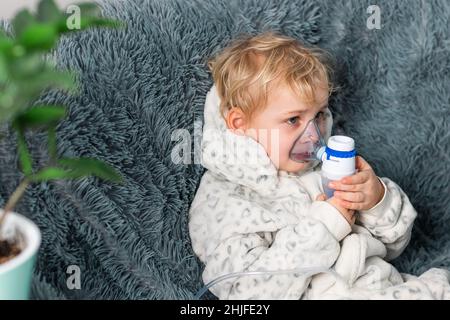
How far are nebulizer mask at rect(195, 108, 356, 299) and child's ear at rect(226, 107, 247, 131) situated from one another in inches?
3.7

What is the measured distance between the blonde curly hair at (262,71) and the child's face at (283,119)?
11mm

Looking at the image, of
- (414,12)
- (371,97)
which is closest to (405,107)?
(371,97)

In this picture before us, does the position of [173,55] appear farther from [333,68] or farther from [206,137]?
[333,68]

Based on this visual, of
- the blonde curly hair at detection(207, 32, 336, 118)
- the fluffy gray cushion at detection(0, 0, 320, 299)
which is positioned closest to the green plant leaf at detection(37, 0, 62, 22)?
the fluffy gray cushion at detection(0, 0, 320, 299)

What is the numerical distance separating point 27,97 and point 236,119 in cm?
60

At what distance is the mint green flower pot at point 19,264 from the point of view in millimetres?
959

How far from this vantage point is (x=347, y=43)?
5.29 feet

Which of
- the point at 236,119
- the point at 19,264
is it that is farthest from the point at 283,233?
the point at 19,264

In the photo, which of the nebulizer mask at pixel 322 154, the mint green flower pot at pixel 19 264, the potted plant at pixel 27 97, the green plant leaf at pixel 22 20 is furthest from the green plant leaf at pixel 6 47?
the nebulizer mask at pixel 322 154

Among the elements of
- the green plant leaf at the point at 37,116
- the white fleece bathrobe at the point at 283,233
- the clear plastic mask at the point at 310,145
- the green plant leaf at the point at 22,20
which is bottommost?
the white fleece bathrobe at the point at 283,233

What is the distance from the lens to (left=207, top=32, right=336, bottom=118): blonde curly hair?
138 centimetres

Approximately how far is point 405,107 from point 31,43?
3.00 ft

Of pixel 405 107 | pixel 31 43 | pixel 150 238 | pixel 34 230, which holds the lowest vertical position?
pixel 150 238

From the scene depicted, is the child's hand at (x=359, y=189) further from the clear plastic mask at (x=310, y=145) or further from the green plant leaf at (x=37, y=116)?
the green plant leaf at (x=37, y=116)
